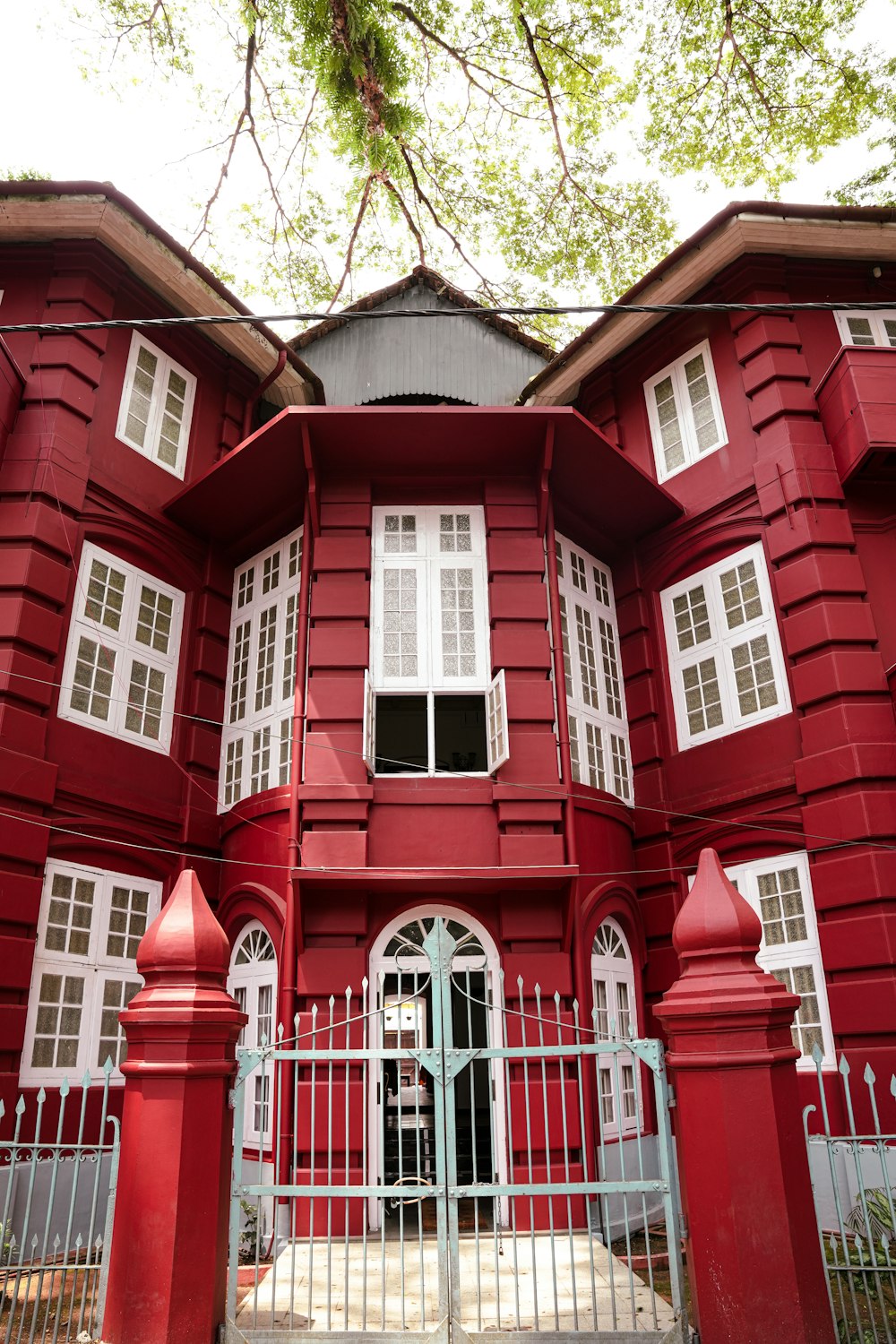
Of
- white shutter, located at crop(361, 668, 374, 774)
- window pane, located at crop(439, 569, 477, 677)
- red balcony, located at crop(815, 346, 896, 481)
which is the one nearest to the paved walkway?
white shutter, located at crop(361, 668, 374, 774)

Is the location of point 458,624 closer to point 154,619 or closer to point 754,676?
point 754,676

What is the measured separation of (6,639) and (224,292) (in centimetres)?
521

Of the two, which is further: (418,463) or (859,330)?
(859,330)

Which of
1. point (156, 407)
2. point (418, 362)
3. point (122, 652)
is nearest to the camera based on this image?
point (122, 652)

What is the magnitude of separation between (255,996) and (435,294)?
994cm

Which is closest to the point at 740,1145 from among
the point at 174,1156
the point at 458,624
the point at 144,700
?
the point at 174,1156

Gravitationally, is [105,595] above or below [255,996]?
above

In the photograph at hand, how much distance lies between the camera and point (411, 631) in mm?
10484

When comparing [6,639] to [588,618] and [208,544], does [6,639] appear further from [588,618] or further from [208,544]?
[588,618]

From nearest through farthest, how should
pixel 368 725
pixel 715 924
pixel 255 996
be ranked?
pixel 715 924 < pixel 368 725 < pixel 255 996

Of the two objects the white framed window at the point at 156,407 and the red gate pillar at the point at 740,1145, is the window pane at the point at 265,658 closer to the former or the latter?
the white framed window at the point at 156,407

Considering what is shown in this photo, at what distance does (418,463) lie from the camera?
11023mm

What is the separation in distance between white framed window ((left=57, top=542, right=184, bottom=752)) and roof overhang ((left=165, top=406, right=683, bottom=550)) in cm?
115

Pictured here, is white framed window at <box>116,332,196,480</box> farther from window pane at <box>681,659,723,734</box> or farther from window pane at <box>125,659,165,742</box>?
window pane at <box>681,659,723,734</box>
